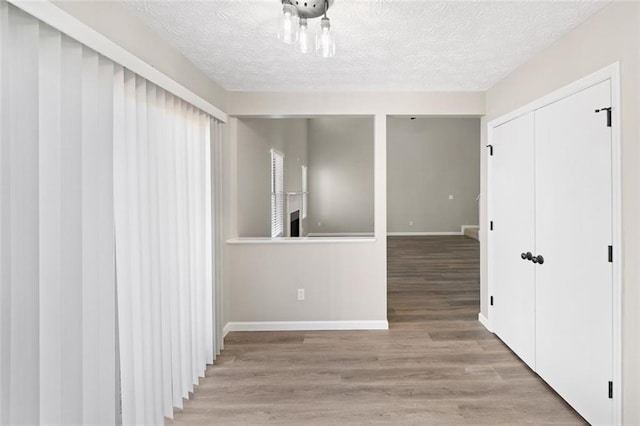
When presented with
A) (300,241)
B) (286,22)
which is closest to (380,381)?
(300,241)

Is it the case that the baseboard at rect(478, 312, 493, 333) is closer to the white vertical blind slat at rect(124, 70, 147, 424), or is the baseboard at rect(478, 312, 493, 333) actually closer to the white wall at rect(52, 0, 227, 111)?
the white vertical blind slat at rect(124, 70, 147, 424)

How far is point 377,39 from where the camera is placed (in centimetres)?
226

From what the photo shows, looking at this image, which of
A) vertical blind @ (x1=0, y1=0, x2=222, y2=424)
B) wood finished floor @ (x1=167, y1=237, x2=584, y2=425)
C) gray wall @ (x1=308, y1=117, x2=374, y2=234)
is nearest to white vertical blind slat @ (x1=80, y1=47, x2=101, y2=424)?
vertical blind @ (x1=0, y1=0, x2=222, y2=424)

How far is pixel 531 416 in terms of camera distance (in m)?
2.16

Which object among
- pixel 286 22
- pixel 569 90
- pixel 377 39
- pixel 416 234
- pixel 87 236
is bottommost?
pixel 416 234

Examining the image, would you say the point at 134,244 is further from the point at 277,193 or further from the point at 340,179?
the point at 340,179

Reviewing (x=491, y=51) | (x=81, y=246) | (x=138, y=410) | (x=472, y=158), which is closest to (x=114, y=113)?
(x=81, y=246)

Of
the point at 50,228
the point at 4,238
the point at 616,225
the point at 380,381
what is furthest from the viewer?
the point at 380,381

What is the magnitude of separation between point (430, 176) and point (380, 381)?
Answer: 8.87m

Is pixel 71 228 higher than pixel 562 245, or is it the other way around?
pixel 71 228

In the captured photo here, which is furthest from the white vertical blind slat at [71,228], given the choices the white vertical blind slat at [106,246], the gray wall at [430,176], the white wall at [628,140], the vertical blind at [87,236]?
the gray wall at [430,176]

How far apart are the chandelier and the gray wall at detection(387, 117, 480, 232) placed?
902 cm

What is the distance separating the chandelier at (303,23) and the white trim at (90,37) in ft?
2.58

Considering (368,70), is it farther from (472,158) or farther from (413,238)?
(472,158)
